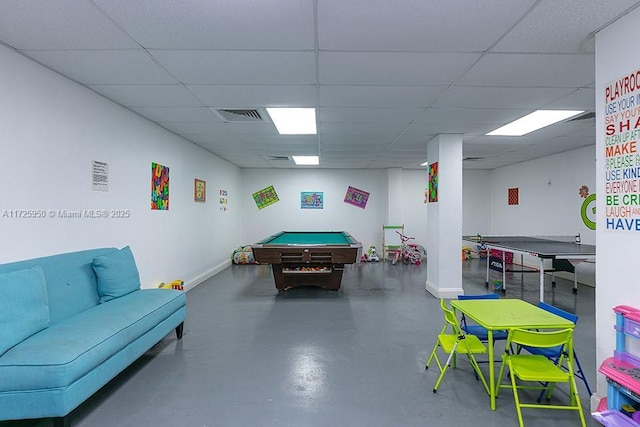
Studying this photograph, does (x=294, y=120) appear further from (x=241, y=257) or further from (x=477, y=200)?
(x=477, y=200)

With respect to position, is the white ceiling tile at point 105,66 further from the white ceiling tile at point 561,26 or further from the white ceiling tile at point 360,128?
the white ceiling tile at point 561,26

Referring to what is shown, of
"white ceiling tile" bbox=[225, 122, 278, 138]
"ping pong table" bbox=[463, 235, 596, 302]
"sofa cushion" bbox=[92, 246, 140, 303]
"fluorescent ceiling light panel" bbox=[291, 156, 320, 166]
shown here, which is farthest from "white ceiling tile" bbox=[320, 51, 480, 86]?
"fluorescent ceiling light panel" bbox=[291, 156, 320, 166]

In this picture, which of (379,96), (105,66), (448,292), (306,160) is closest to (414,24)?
(379,96)

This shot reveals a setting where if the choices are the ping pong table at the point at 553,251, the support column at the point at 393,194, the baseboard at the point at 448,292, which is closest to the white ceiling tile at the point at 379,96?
the ping pong table at the point at 553,251

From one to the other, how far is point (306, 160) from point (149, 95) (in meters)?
4.71

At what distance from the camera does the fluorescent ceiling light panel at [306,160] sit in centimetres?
742

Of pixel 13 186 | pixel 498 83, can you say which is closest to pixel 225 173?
pixel 13 186

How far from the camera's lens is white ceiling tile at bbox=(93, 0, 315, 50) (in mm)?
1944

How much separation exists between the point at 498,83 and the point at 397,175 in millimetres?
6101

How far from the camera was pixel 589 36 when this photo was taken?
2275 millimetres

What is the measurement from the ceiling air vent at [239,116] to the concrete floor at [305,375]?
2.72 meters

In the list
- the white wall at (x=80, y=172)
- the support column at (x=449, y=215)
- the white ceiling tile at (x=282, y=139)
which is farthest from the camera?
the white ceiling tile at (x=282, y=139)

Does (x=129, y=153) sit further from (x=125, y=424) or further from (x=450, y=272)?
(x=450, y=272)

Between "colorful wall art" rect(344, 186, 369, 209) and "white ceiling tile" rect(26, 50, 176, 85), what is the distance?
6.78 metres
